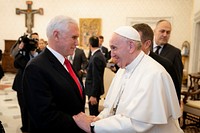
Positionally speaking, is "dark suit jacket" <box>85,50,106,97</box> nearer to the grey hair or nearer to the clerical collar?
the clerical collar

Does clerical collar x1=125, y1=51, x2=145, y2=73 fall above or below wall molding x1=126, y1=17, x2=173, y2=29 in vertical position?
below

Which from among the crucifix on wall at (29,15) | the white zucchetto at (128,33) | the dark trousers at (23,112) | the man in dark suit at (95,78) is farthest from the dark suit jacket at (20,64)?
the crucifix on wall at (29,15)

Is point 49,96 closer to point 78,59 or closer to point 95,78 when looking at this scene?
point 95,78

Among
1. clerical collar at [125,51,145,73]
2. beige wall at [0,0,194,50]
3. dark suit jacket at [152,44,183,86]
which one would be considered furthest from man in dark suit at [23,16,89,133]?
beige wall at [0,0,194,50]

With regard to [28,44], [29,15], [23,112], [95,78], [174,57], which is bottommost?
[23,112]

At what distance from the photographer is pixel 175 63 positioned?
322cm

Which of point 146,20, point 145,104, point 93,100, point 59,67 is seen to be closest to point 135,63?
point 145,104

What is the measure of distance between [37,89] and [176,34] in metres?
9.13

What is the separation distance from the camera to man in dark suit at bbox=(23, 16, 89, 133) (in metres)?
1.59

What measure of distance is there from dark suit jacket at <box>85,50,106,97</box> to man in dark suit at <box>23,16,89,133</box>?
2.29m

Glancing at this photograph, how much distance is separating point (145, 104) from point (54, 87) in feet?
2.02

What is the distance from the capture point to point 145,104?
1.59m

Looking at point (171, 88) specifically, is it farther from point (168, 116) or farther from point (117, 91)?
point (117, 91)

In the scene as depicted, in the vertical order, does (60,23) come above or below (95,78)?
above
